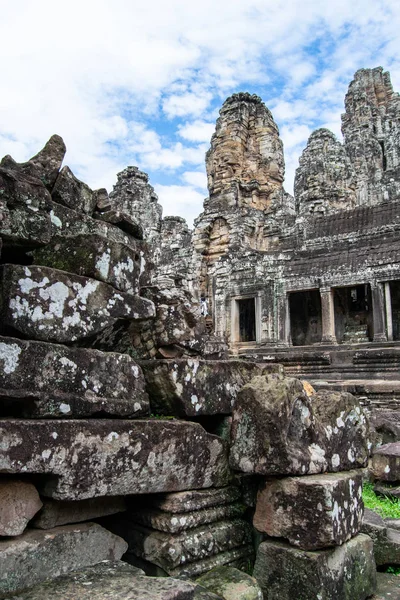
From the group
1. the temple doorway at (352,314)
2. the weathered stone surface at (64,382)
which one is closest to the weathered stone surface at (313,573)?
the weathered stone surface at (64,382)

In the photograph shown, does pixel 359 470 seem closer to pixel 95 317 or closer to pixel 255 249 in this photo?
pixel 95 317

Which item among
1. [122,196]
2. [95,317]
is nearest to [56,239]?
[95,317]

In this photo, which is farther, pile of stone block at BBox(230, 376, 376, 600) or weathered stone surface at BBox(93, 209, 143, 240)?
weathered stone surface at BBox(93, 209, 143, 240)

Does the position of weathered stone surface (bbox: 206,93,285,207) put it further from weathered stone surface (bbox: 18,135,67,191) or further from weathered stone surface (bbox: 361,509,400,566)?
weathered stone surface (bbox: 361,509,400,566)

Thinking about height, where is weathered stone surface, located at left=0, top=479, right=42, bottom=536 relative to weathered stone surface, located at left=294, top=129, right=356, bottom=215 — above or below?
below

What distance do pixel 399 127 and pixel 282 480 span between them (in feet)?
133

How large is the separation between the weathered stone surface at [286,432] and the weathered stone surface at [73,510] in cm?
84

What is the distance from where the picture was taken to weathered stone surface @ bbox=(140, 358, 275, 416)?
3316 mm

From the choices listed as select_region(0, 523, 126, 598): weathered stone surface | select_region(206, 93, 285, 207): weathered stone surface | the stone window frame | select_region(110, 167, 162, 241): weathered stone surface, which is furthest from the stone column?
select_region(110, 167, 162, 241): weathered stone surface

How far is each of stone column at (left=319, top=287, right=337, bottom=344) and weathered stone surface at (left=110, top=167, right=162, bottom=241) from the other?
1709cm

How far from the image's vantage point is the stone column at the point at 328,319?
60.1 feet

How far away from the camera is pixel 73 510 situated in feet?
9.40

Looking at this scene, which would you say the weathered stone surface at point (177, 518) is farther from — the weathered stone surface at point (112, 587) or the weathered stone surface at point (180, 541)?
the weathered stone surface at point (112, 587)

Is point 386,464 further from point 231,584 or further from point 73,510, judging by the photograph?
point 73,510
